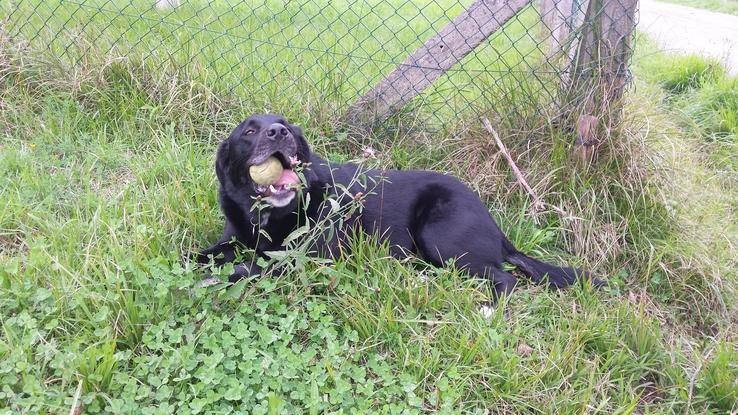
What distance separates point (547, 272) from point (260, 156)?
140cm

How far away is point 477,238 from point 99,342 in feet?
5.43

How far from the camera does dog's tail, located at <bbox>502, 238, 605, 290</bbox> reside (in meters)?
2.53

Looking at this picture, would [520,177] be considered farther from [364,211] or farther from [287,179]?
[287,179]

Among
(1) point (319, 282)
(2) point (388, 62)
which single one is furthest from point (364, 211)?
(2) point (388, 62)

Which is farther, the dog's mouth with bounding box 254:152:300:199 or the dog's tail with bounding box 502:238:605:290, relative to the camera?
the dog's tail with bounding box 502:238:605:290

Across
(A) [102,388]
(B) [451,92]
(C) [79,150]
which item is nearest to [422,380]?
(A) [102,388]

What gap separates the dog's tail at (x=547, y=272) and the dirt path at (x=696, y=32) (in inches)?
156

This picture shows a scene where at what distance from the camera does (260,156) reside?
7.89 feet

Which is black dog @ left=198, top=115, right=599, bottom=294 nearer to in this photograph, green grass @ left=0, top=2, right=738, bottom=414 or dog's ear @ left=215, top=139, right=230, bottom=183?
dog's ear @ left=215, top=139, right=230, bottom=183

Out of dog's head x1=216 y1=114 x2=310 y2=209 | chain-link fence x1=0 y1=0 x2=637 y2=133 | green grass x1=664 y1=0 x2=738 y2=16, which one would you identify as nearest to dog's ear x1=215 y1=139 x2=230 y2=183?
dog's head x1=216 y1=114 x2=310 y2=209

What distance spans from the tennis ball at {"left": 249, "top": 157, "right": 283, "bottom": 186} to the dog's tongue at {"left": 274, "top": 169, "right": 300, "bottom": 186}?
2cm

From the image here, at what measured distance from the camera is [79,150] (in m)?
3.20

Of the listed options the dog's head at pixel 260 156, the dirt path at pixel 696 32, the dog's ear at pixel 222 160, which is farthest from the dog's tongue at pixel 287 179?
the dirt path at pixel 696 32

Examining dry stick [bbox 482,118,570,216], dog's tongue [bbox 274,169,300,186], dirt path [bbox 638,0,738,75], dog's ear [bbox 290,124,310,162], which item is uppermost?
dog's ear [bbox 290,124,310,162]
